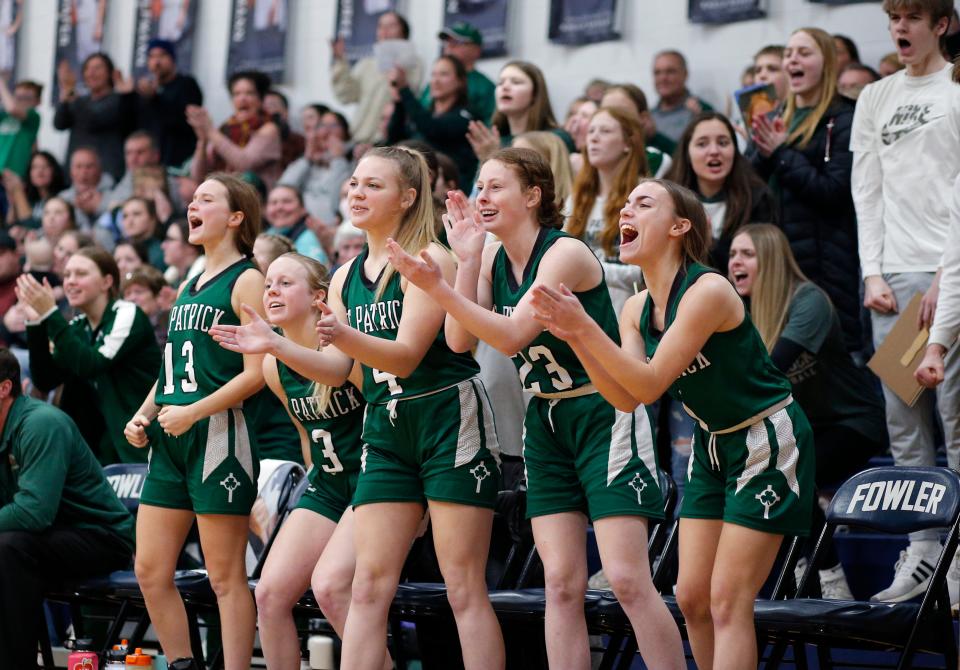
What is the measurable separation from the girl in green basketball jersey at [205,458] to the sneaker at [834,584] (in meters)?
2.19

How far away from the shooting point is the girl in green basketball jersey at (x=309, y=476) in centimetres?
444

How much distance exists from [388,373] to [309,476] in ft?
2.34

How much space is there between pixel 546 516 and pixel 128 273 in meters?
4.33

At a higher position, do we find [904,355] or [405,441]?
[904,355]

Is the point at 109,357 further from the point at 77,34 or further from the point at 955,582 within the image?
the point at 77,34

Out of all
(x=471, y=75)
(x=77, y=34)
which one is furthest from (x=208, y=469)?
(x=77, y=34)

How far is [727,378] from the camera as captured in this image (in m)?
4.05

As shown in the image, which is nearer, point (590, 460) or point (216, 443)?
point (590, 460)

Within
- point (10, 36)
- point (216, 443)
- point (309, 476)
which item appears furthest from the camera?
point (10, 36)

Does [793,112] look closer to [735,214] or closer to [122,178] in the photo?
[735,214]

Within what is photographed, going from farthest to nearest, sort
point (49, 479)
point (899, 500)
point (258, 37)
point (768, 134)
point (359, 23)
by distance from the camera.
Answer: point (258, 37)
point (359, 23)
point (768, 134)
point (49, 479)
point (899, 500)

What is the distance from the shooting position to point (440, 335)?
173 inches

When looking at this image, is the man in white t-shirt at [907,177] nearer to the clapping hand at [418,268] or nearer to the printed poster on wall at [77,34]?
the clapping hand at [418,268]

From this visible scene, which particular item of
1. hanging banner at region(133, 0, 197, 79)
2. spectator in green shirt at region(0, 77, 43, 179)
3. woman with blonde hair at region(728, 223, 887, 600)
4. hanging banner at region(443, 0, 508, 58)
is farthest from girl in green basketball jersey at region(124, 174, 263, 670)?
hanging banner at region(133, 0, 197, 79)
